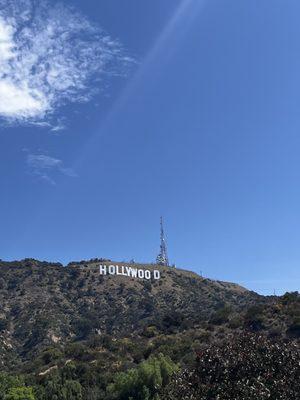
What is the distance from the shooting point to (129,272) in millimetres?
121625

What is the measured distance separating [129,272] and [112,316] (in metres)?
29.3

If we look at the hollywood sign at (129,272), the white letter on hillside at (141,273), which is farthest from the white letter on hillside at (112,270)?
the white letter on hillside at (141,273)

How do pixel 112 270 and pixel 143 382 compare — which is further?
pixel 112 270

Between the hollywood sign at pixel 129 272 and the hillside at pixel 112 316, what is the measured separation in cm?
199

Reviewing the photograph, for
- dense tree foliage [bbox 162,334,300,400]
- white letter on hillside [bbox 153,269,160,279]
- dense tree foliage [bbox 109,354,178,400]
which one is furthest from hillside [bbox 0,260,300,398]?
dense tree foliage [bbox 162,334,300,400]

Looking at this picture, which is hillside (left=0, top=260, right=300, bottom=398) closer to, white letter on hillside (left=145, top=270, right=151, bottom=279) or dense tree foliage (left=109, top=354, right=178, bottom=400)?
white letter on hillside (left=145, top=270, right=151, bottom=279)

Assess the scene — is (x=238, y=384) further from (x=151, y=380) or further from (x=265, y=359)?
(x=151, y=380)

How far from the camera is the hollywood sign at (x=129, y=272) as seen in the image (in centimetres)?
11888

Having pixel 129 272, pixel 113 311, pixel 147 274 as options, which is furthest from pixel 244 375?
pixel 129 272

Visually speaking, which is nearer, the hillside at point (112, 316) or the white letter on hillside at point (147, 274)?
the hillside at point (112, 316)

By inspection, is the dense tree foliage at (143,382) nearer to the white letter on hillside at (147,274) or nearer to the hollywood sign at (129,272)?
the hollywood sign at (129,272)

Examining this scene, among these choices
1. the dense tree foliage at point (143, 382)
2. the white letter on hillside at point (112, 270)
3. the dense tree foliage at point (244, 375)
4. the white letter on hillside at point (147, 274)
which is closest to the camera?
the dense tree foliage at point (244, 375)

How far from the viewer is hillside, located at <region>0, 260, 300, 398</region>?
46.6 metres

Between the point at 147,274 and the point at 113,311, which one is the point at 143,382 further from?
the point at 147,274
